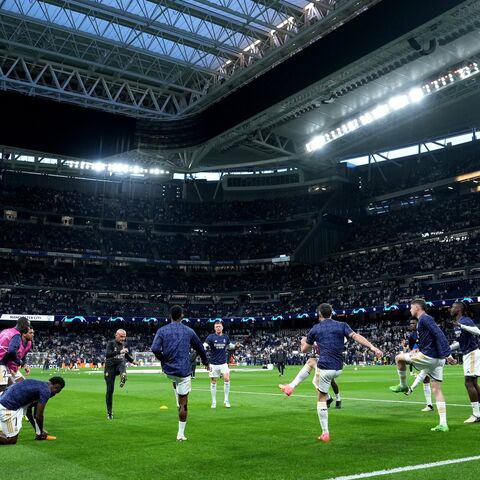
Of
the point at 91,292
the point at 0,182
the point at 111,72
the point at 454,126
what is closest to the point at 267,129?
the point at 111,72

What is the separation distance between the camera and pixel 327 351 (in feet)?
32.1

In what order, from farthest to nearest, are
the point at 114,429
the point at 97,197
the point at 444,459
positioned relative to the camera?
the point at 97,197 < the point at 114,429 < the point at 444,459

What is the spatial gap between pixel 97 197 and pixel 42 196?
7.86 meters

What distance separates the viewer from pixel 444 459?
7824 millimetres

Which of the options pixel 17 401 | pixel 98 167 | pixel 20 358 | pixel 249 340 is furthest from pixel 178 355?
pixel 98 167

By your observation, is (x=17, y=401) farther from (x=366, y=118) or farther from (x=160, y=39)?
(x=366, y=118)

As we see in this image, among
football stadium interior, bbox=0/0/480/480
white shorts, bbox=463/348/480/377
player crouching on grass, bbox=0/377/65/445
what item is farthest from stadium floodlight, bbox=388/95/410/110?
player crouching on grass, bbox=0/377/65/445

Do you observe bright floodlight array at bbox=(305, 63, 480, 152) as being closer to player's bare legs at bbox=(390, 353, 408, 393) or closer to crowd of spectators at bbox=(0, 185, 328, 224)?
crowd of spectators at bbox=(0, 185, 328, 224)

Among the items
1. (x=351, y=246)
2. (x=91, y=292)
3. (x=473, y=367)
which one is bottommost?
(x=473, y=367)

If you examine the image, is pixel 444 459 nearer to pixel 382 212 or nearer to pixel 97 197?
pixel 382 212

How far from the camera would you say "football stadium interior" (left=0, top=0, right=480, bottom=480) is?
10656 mm

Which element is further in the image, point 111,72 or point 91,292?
point 91,292

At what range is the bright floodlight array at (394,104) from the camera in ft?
150

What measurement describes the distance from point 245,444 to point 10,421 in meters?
4.05
